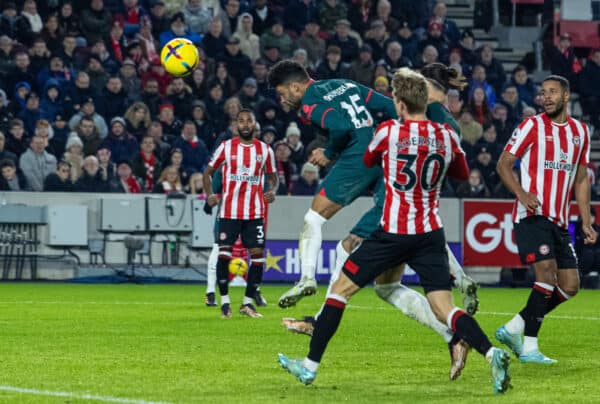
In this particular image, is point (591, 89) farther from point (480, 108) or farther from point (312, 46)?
point (312, 46)

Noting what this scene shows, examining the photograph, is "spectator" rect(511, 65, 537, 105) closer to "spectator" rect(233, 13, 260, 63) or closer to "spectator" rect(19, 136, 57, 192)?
"spectator" rect(233, 13, 260, 63)

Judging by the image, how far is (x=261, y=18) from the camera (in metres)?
25.8

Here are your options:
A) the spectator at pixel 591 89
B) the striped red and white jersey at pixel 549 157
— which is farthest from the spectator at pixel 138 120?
the striped red and white jersey at pixel 549 157

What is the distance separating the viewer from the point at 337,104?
9.70 metres

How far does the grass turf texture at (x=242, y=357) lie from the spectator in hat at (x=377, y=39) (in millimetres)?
10819

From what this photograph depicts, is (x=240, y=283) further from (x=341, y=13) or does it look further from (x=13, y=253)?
(x=341, y=13)

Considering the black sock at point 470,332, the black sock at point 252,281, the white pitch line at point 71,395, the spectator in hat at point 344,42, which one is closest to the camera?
the white pitch line at point 71,395

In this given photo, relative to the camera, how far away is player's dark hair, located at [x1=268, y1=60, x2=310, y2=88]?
32.4ft

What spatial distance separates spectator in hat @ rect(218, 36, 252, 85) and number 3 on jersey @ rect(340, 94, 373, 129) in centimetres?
1480

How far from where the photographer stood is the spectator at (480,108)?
982 inches

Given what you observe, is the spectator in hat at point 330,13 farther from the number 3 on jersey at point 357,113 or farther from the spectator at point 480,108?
the number 3 on jersey at point 357,113

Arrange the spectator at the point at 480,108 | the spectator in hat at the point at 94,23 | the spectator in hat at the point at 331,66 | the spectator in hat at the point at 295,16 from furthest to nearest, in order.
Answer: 1. the spectator in hat at the point at 295,16
2. the spectator at the point at 480,108
3. the spectator in hat at the point at 331,66
4. the spectator in hat at the point at 94,23

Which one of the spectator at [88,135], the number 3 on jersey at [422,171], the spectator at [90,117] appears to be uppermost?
the spectator at [90,117]

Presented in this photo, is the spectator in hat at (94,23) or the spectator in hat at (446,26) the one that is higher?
the spectator in hat at (446,26)
